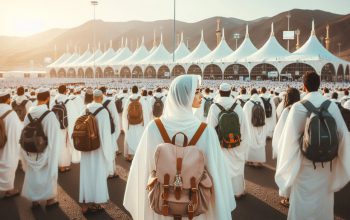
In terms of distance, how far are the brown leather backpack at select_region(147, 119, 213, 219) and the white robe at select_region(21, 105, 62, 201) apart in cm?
318

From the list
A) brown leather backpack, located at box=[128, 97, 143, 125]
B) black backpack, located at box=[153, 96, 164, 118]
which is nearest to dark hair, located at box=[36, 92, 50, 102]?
brown leather backpack, located at box=[128, 97, 143, 125]

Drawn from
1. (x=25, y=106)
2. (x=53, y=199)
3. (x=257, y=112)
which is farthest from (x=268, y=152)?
(x=25, y=106)

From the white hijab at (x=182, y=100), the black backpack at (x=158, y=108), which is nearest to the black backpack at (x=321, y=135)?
the white hijab at (x=182, y=100)

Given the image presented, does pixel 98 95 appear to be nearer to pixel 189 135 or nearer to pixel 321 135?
pixel 189 135

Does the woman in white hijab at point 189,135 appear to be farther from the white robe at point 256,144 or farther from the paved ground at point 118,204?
the white robe at point 256,144

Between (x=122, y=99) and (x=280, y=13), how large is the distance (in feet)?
578

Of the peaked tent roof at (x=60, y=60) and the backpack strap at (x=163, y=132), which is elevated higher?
the peaked tent roof at (x=60, y=60)

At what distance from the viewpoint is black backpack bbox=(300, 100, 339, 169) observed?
3592 millimetres

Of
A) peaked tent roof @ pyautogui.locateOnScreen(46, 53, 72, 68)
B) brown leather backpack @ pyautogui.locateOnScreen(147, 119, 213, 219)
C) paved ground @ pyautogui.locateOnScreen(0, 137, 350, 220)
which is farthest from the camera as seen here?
peaked tent roof @ pyautogui.locateOnScreen(46, 53, 72, 68)

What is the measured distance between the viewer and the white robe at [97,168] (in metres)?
5.06

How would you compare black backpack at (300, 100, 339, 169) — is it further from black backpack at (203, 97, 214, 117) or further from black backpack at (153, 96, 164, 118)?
black backpack at (153, 96, 164, 118)

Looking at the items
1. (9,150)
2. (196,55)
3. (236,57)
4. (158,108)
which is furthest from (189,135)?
(196,55)

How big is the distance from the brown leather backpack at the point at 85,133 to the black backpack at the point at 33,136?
56cm

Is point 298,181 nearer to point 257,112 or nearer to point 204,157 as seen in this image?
point 204,157
